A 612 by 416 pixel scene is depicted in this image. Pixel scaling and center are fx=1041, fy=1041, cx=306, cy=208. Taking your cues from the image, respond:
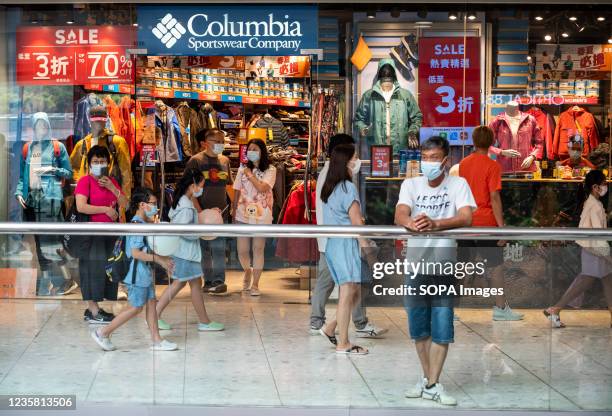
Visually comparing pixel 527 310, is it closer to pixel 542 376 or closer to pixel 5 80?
pixel 542 376

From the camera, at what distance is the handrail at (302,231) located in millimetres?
5727

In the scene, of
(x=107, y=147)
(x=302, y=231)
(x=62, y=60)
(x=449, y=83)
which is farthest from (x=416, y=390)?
(x=62, y=60)

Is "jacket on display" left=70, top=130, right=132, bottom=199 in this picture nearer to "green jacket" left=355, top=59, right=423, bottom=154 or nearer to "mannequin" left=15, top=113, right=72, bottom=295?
"mannequin" left=15, top=113, right=72, bottom=295

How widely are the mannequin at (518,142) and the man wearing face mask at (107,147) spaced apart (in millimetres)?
3590

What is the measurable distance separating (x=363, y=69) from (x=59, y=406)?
17.2 ft

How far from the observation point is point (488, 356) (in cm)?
596

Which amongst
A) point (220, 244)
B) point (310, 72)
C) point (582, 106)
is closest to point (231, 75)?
point (310, 72)

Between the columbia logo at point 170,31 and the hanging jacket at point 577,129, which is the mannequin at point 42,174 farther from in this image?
the hanging jacket at point 577,129

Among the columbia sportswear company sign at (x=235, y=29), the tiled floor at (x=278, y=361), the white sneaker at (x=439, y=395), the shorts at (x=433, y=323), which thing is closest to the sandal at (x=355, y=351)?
the tiled floor at (x=278, y=361)

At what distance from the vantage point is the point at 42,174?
33.4ft

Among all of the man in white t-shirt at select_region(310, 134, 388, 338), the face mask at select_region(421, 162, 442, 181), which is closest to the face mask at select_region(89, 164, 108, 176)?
the man in white t-shirt at select_region(310, 134, 388, 338)

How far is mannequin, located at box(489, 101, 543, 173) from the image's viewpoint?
33.7 ft

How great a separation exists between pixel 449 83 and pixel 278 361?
4.94m

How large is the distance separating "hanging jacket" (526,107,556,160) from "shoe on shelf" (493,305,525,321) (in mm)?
4668
